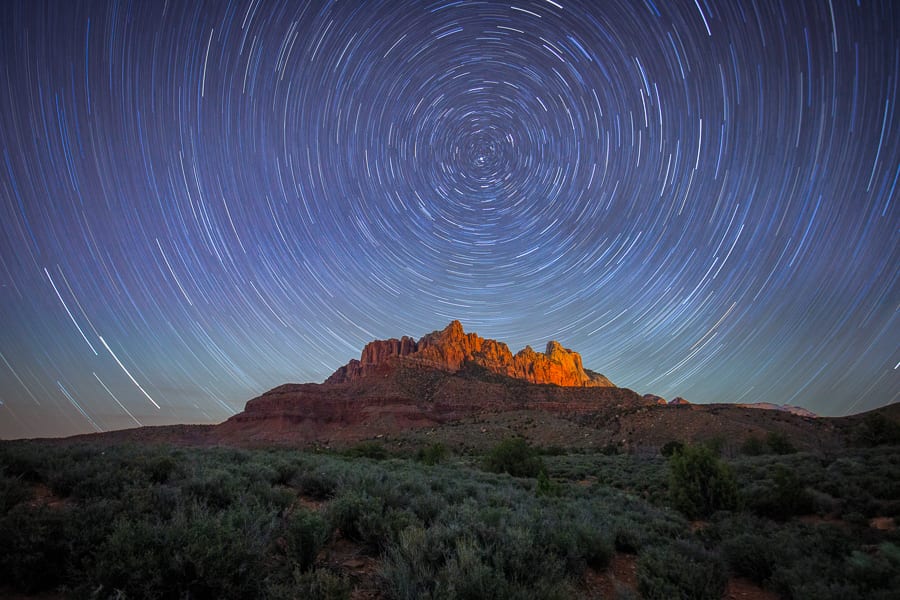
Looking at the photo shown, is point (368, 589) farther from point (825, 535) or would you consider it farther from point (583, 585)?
point (825, 535)

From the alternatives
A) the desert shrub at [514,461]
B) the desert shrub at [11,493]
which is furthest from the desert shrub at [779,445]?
the desert shrub at [11,493]

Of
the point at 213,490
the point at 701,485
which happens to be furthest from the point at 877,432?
the point at 213,490

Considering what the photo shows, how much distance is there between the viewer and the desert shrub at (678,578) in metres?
5.77

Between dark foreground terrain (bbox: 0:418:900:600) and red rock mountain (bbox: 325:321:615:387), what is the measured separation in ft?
417

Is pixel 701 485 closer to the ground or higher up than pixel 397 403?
closer to the ground

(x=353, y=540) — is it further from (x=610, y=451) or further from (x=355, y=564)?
(x=610, y=451)

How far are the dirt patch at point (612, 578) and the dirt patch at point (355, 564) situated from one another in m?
3.36

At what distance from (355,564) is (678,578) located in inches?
199

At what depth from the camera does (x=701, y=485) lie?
13859mm

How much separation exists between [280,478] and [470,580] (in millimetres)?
8465

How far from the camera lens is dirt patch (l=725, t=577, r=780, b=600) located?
22.5ft

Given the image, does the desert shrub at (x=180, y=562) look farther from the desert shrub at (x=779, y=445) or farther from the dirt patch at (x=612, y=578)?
the desert shrub at (x=779, y=445)

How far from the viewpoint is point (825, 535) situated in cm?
898

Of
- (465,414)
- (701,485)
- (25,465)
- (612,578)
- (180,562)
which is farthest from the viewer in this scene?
(465,414)
